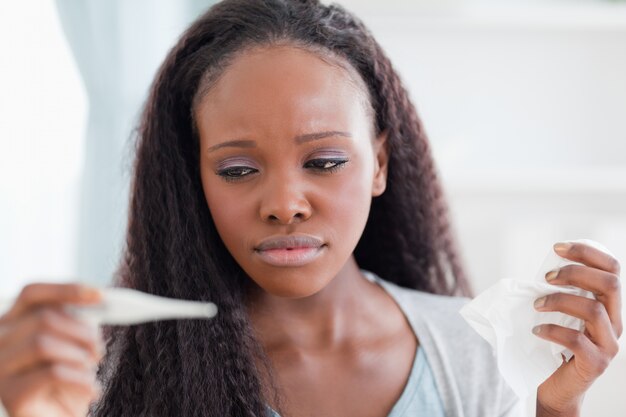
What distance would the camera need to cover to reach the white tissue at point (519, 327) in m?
1.13

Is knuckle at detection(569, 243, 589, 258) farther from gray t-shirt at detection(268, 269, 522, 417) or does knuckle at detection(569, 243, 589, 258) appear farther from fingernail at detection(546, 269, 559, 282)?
gray t-shirt at detection(268, 269, 522, 417)

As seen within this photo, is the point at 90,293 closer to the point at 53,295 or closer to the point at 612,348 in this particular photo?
the point at 53,295

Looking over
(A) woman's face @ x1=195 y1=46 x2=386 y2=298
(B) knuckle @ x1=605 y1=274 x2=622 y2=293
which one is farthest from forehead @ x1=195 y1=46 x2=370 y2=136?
(B) knuckle @ x1=605 y1=274 x2=622 y2=293

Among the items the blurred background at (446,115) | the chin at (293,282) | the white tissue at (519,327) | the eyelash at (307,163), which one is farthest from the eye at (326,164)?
the blurred background at (446,115)

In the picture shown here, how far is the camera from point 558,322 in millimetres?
1151

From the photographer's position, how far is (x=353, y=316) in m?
1.33

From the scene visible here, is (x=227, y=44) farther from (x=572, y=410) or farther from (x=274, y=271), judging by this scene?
(x=572, y=410)

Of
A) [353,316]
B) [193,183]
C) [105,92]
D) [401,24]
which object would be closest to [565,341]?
[353,316]

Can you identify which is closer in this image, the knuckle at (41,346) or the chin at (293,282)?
the knuckle at (41,346)

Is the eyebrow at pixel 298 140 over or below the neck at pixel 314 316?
over

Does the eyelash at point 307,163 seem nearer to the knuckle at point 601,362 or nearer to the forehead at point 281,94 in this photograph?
the forehead at point 281,94

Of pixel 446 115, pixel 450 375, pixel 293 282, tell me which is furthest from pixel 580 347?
pixel 446 115

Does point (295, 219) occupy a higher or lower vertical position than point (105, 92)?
lower

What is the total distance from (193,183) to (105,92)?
1.08m
